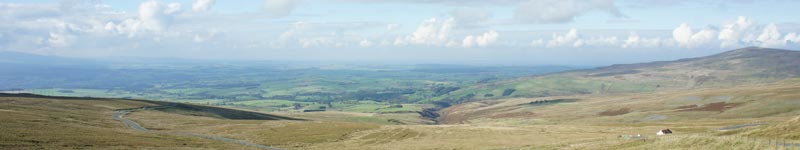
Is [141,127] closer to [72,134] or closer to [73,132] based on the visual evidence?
[73,132]

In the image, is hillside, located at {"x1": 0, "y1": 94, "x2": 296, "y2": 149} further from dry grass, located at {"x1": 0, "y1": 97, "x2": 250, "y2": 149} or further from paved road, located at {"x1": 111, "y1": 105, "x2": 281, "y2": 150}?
paved road, located at {"x1": 111, "y1": 105, "x2": 281, "y2": 150}

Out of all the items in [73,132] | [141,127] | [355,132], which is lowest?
[355,132]

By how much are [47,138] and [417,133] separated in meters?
55.0

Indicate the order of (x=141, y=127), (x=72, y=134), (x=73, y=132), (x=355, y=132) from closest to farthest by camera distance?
(x=72, y=134), (x=73, y=132), (x=355, y=132), (x=141, y=127)

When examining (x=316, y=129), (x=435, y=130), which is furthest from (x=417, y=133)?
(x=316, y=129)

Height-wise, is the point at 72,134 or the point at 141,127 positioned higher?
the point at 72,134

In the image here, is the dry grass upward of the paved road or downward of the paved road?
upward

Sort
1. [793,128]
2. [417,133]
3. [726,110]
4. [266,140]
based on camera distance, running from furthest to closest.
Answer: [726,110] → [417,133] → [266,140] → [793,128]

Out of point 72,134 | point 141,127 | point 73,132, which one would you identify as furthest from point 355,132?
point 72,134

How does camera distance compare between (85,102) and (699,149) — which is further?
(85,102)

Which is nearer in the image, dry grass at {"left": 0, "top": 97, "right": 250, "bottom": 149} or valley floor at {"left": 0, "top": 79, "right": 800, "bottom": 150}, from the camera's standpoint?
valley floor at {"left": 0, "top": 79, "right": 800, "bottom": 150}

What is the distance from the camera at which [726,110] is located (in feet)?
542

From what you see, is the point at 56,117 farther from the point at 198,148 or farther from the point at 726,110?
the point at 726,110

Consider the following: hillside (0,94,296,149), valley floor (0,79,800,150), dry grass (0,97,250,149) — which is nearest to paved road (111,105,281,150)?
valley floor (0,79,800,150)
